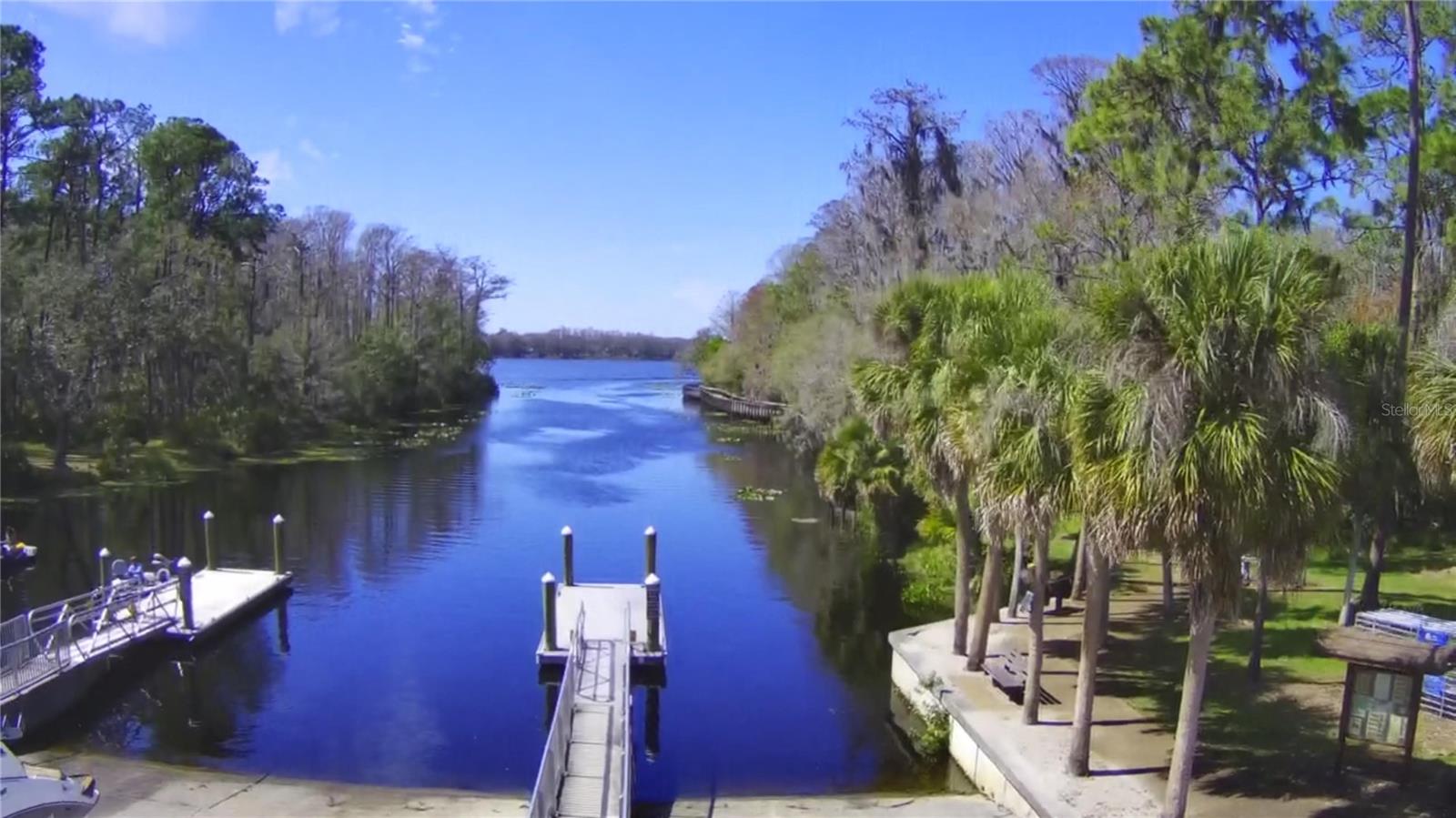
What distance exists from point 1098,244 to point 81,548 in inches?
1095

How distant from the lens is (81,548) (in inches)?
1216

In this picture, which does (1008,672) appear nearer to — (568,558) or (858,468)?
(568,558)

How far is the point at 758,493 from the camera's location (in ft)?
144

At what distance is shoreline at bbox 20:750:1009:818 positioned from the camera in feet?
46.4

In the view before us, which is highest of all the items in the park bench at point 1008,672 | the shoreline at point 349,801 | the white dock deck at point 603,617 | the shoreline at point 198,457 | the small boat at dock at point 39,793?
the park bench at point 1008,672

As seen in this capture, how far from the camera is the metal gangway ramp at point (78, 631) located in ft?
59.5

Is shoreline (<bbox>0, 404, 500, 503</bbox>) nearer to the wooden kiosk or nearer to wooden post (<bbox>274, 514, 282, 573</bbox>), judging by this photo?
wooden post (<bbox>274, 514, 282, 573</bbox>)

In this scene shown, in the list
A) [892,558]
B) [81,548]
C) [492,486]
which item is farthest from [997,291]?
[492,486]

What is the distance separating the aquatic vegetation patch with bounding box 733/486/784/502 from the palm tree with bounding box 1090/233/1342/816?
1270 inches

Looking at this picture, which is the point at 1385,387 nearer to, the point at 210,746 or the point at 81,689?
the point at 210,746

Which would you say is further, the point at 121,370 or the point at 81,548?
the point at 121,370

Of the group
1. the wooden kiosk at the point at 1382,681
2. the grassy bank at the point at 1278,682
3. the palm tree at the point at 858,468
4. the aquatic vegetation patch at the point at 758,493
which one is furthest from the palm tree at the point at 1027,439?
the aquatic vegetation patch at the point at 758,493

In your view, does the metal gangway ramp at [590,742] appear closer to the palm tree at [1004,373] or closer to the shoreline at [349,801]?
the shoreline at [349,801]

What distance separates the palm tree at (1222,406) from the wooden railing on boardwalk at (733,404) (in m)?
57.9
